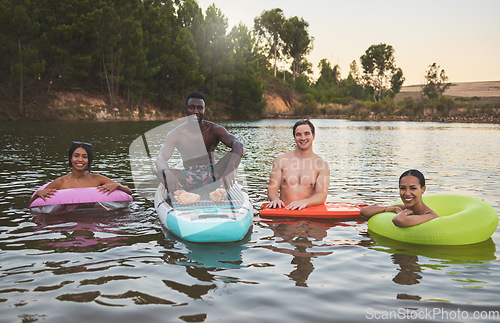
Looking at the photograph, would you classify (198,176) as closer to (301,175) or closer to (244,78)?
(301,175)

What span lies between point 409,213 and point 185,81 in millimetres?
58899

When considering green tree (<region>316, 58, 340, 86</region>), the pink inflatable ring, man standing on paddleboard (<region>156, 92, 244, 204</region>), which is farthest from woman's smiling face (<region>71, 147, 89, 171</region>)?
green tree (<region>316, 58, 340, 86</region>)

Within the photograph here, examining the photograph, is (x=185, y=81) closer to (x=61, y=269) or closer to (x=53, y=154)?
(x=53, y=154)

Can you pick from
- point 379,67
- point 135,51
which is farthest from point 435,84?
point 135,51

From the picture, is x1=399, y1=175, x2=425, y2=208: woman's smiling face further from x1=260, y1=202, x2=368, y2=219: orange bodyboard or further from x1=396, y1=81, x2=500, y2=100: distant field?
x1=396, y1=81, x2=500, y2=100: distant field

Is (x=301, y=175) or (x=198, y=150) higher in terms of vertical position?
(x=198, y=150)

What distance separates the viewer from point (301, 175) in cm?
756

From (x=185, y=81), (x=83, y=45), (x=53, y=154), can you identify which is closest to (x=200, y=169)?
(x=53, y=154)

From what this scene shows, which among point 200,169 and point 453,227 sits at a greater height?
point 200,169

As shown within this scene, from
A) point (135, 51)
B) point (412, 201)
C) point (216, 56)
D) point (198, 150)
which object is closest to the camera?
point (412, 201)

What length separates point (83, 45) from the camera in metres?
47.2

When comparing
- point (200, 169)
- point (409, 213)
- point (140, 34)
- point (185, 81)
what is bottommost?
point (409, 213)

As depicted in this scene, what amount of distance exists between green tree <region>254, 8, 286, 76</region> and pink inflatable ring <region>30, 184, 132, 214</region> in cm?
9187

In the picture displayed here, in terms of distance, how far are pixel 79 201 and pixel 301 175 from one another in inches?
152
